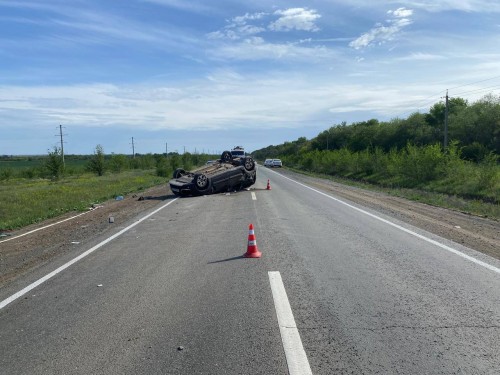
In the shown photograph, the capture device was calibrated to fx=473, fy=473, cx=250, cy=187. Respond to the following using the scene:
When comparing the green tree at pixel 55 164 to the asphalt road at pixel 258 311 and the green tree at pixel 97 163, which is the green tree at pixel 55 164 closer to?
the green tree at pixel 97 163

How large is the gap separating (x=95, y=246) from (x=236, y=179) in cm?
1473

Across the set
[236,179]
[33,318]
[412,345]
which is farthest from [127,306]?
[236,179]

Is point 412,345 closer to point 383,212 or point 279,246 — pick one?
point 279,246

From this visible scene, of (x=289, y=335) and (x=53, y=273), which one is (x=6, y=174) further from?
(x=289, y=335)

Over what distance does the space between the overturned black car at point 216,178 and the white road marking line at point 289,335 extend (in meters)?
16.4

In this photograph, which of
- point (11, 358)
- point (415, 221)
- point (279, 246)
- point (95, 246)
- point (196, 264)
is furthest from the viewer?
point (415, 221)

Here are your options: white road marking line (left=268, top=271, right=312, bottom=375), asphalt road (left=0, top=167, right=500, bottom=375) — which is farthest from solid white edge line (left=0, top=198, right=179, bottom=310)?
white road marking line (left=268, top=271, right=312, bottom=375)

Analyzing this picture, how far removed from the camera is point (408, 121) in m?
67.3

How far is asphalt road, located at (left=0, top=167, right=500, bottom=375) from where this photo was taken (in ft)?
13.3

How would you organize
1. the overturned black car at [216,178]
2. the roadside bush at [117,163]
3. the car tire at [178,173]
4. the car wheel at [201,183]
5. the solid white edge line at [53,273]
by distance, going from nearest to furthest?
1. the solid white edge line at [53,273]
2. the car wheel at [201,183]
3. the overturned black car at [216,178]
4. the car tire at [178,173]
5. the roadside bush at [117,163]

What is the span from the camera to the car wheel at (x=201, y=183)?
22.3 metres

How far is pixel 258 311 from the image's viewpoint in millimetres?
5281

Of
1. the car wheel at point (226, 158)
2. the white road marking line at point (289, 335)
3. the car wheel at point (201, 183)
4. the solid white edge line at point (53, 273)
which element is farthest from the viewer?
the car wheel at point (226, 158)

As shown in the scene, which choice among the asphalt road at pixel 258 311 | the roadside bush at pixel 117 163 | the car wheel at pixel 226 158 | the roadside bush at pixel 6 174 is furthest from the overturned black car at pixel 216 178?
the roadside bush at pixel 6 174
